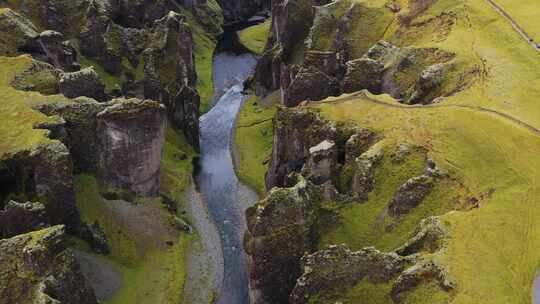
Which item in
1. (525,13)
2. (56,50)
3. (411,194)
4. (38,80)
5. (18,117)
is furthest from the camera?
(525,13)

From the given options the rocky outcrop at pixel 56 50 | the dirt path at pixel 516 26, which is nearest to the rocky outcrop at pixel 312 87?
the dirt path at pixel 516 26

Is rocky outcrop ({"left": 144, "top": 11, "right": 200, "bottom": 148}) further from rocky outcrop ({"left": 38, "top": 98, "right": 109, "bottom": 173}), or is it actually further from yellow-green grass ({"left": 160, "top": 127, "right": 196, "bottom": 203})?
rocky outcrop ({"left": 38, "top": 98, "right": 109, "bottom": 173})

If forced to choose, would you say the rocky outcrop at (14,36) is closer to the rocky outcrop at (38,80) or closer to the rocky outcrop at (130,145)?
the rocky outcrop at (38,80)

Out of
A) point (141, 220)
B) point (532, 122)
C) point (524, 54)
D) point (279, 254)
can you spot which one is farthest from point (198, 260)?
point (524, 54)

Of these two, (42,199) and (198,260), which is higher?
(42,199)

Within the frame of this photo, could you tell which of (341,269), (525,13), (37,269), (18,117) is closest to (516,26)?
(525,13)

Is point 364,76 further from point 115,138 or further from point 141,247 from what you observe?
point 141,247

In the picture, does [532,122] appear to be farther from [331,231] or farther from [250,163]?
[250,163]
